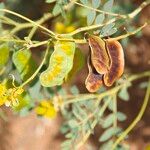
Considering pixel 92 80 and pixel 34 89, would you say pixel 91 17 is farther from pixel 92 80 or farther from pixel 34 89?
pixel 34 89

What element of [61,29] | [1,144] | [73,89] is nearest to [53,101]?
[73,89]

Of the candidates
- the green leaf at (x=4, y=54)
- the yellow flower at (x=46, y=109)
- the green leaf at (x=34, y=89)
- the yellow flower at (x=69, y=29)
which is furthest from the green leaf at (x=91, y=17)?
the yellow flower at (x=69, y=29)

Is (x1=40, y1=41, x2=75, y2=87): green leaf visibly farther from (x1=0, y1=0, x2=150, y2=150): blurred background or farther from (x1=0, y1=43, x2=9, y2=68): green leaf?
(x1=0, y1=0, x2=150, y2=150): blurred background

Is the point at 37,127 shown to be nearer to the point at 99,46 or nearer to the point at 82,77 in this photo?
the point at 82,77

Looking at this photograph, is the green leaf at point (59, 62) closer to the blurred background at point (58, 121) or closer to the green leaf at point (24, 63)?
the green leaf at point (24, 63)

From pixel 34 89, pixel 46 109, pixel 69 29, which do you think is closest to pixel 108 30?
pixel 34 89

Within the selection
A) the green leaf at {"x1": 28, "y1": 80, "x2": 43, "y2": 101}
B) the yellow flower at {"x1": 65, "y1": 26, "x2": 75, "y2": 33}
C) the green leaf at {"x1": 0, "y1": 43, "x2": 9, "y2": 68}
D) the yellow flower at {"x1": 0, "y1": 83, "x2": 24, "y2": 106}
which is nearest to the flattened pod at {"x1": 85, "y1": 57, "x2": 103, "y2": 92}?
the yellow flower at {"x1": 0, "y1": 83, "x2": 24, "y2": 106}
